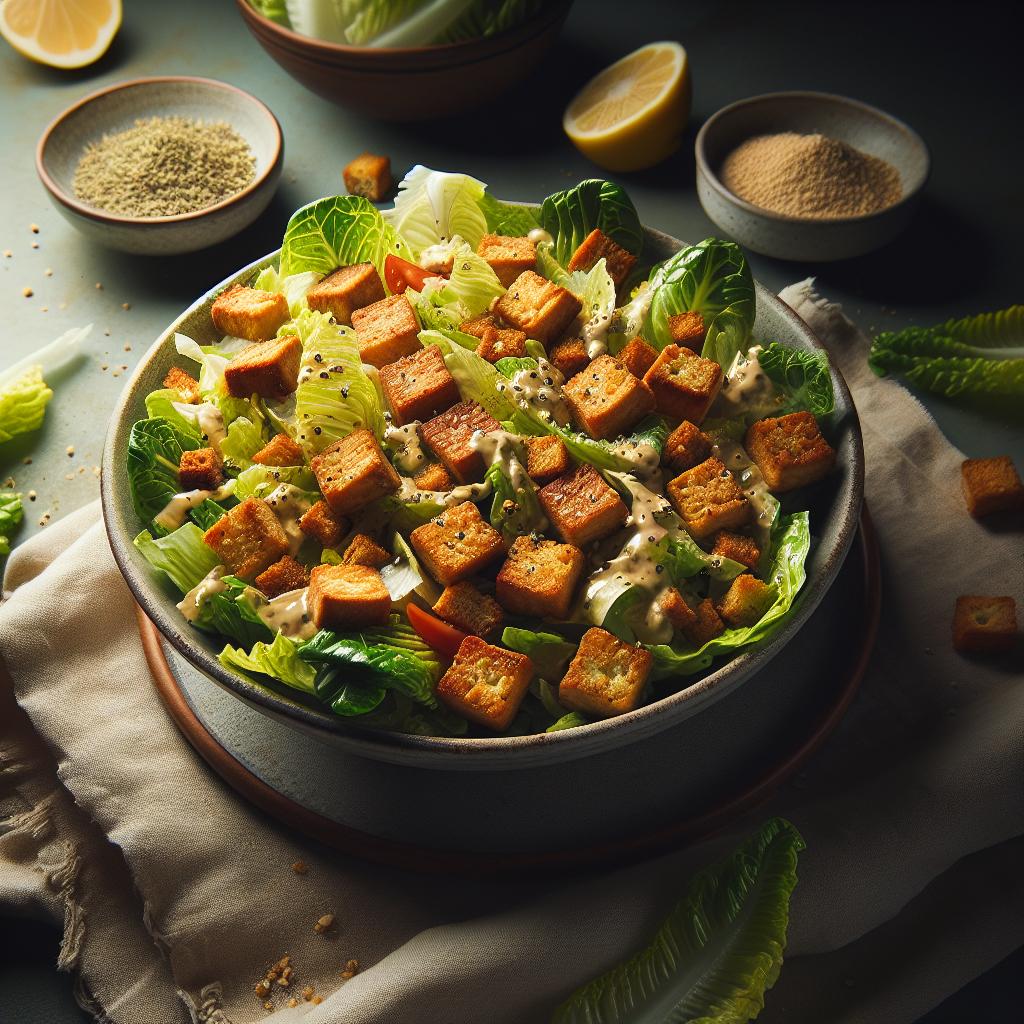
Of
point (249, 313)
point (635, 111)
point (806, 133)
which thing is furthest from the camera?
point (806, 133)

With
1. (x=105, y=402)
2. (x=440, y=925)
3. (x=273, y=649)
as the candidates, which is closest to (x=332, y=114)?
(x=105, y=402)

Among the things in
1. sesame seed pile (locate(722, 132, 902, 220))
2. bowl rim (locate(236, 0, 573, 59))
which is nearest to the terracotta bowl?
bowl rim (locate(236, 0, 573, 59))

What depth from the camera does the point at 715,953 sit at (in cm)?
306

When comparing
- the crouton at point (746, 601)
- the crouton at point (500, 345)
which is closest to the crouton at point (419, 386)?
the crouton at point (500, 345)

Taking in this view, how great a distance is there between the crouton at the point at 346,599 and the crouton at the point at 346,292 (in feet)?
3.57

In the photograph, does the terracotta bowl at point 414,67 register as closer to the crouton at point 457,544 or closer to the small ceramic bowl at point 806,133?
the small ceramic bowl at point 806,133

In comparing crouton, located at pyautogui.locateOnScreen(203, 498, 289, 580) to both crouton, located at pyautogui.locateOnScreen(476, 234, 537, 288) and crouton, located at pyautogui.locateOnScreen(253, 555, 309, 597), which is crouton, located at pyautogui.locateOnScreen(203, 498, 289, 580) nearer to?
crouton, located at pyautogui.locateOnScreen(253, 555, 309, 597)

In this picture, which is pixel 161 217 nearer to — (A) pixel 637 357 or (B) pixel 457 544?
(A) pixel 637 357

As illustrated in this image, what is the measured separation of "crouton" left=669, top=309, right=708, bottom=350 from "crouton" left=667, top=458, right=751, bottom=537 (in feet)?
1.65

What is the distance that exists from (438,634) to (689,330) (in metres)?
1.31

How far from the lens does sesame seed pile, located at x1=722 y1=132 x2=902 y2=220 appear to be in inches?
207

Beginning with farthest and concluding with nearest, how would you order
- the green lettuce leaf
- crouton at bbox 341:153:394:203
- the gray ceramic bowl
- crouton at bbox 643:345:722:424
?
crouton at bbox 341:153:394:203
crouton at bbox 643:345:722:424
the green lettuce leaf
the gray ceramic bowl

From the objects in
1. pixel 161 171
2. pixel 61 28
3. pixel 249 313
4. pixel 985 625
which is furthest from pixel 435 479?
pixel 61 28

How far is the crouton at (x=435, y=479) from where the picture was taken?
3.46m
